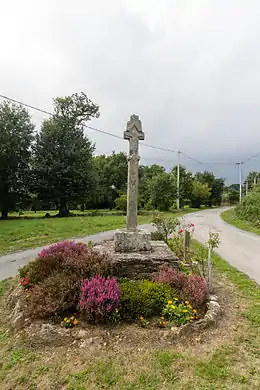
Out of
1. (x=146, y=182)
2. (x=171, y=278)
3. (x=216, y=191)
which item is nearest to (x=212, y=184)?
(x=216, y=191)

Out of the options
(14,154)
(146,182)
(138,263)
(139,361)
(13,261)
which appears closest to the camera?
(139,361)

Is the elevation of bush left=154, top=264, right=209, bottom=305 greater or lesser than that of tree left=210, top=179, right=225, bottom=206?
lesser

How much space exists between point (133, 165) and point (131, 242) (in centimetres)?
198

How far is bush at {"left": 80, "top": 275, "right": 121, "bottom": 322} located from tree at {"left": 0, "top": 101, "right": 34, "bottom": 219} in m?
18.7

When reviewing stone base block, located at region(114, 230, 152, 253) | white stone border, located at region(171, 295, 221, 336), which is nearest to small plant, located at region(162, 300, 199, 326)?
white stone border, located at region(171, 295, 221, 336)

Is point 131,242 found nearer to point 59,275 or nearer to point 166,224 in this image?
point 59,275

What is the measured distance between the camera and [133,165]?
569 centimetres

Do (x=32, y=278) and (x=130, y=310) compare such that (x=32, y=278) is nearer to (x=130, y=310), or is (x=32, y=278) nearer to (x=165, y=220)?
(x=130, y=310)

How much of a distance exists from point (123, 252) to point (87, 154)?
19.8 meters

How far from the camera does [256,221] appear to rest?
16156 millimetres

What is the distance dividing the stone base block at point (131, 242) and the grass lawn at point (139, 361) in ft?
6.68

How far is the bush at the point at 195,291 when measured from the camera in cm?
384

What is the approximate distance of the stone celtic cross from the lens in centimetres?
564

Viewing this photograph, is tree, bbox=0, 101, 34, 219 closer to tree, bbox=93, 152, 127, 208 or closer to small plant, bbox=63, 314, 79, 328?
tree, bbox=93, 152, 127, 208
